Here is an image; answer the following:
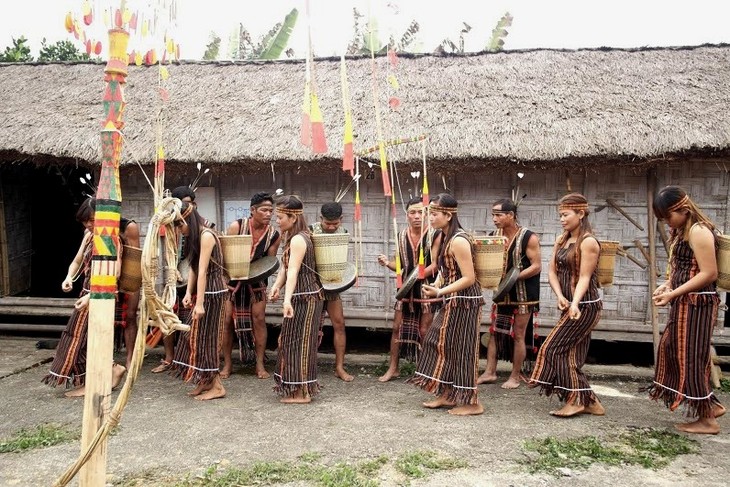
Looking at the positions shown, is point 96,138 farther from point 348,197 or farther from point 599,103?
point 599,103

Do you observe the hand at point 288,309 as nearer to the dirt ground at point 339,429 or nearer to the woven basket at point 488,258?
the dirt ground at point 339,429

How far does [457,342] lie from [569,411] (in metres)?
0.99

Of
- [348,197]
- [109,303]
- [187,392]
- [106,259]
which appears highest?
[348,197]

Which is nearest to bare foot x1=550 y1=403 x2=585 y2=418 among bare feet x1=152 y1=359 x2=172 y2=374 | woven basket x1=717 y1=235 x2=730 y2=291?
woven basket x1=717 y1=235 x2=730 y2=291

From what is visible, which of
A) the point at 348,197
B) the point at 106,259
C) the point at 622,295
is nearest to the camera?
the point at 106,259

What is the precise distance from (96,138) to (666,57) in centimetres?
743

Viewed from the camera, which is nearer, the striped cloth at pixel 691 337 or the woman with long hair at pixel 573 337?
the striped cloth at pixel 691 337

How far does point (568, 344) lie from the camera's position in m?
4.59

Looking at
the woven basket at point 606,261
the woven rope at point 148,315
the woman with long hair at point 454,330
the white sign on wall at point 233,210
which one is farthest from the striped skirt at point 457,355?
the white sign on wall at point 233,210

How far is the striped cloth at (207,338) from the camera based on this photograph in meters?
4.94

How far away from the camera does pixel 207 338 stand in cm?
494

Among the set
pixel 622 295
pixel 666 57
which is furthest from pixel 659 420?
pixel 666 57

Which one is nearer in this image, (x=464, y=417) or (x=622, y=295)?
(x=464, y=417)

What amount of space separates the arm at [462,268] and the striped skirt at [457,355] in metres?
0.21
